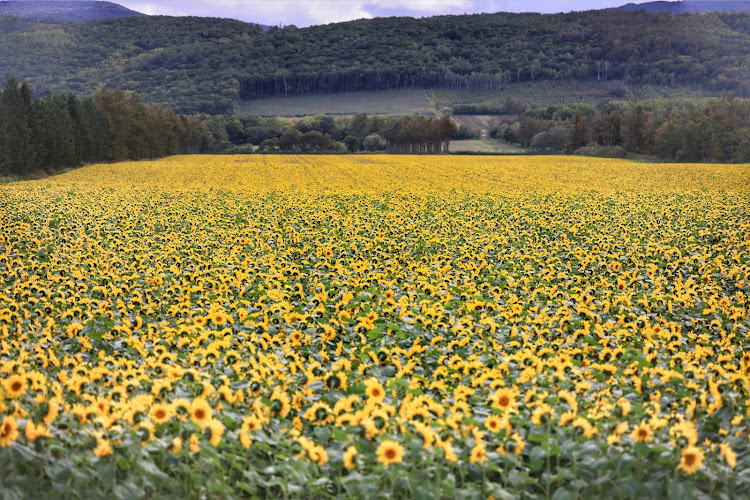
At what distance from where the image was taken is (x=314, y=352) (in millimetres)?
9367

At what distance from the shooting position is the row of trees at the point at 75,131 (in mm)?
51969

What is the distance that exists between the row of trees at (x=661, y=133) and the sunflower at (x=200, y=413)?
75.4m

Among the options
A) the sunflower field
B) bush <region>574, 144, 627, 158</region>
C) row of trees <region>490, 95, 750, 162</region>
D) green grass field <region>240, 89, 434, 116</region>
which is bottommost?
the sunflower field

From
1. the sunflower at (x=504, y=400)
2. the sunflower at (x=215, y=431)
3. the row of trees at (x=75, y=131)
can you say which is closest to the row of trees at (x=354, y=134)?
the row of trees at (x=75, y=131)

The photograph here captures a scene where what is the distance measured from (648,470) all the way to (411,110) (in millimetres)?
170651

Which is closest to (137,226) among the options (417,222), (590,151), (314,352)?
(417,222)

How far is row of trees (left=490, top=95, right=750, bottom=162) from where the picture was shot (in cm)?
7550

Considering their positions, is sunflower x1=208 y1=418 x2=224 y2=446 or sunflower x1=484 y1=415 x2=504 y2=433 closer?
sunflower x1=208 y1=418 x2=224 y2=446

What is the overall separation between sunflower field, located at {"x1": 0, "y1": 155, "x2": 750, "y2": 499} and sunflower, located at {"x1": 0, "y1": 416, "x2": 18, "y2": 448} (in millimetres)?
14

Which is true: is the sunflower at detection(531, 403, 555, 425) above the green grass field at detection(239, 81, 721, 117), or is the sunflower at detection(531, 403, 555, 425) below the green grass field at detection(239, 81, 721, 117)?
below

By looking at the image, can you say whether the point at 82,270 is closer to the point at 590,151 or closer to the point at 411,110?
the point at 590,151

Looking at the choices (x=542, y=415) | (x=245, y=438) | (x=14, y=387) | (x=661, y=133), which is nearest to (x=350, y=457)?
(x=245, y=438)

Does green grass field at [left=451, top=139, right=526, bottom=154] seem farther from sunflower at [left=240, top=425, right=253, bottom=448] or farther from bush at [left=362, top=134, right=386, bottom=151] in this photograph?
sunflower at [left=240, top=425, right=253, bottom=448]

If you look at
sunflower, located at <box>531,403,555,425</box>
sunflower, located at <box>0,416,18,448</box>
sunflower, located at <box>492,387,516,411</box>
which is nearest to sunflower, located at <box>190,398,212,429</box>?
sunflower, located at <box>0,416,18,448</box>
